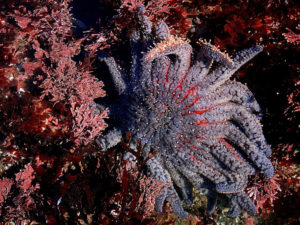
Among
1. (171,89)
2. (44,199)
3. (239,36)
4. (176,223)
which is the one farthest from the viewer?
(176,223)

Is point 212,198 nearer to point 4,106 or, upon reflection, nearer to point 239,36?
point 239,36

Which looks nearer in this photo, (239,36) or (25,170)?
(25,170)

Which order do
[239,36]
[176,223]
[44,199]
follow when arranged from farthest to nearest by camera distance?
1. [176,223]
2. [239,36]
3. [44,199]

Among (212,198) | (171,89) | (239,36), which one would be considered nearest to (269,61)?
(239,36)

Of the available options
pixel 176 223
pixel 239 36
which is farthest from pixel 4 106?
pixel 239 36

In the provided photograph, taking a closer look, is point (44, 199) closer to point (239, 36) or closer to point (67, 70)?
point (67, 70)

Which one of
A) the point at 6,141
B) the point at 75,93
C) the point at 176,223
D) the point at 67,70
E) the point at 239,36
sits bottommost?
the point at 176,223

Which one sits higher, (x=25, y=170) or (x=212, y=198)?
(x=25, y=170)
